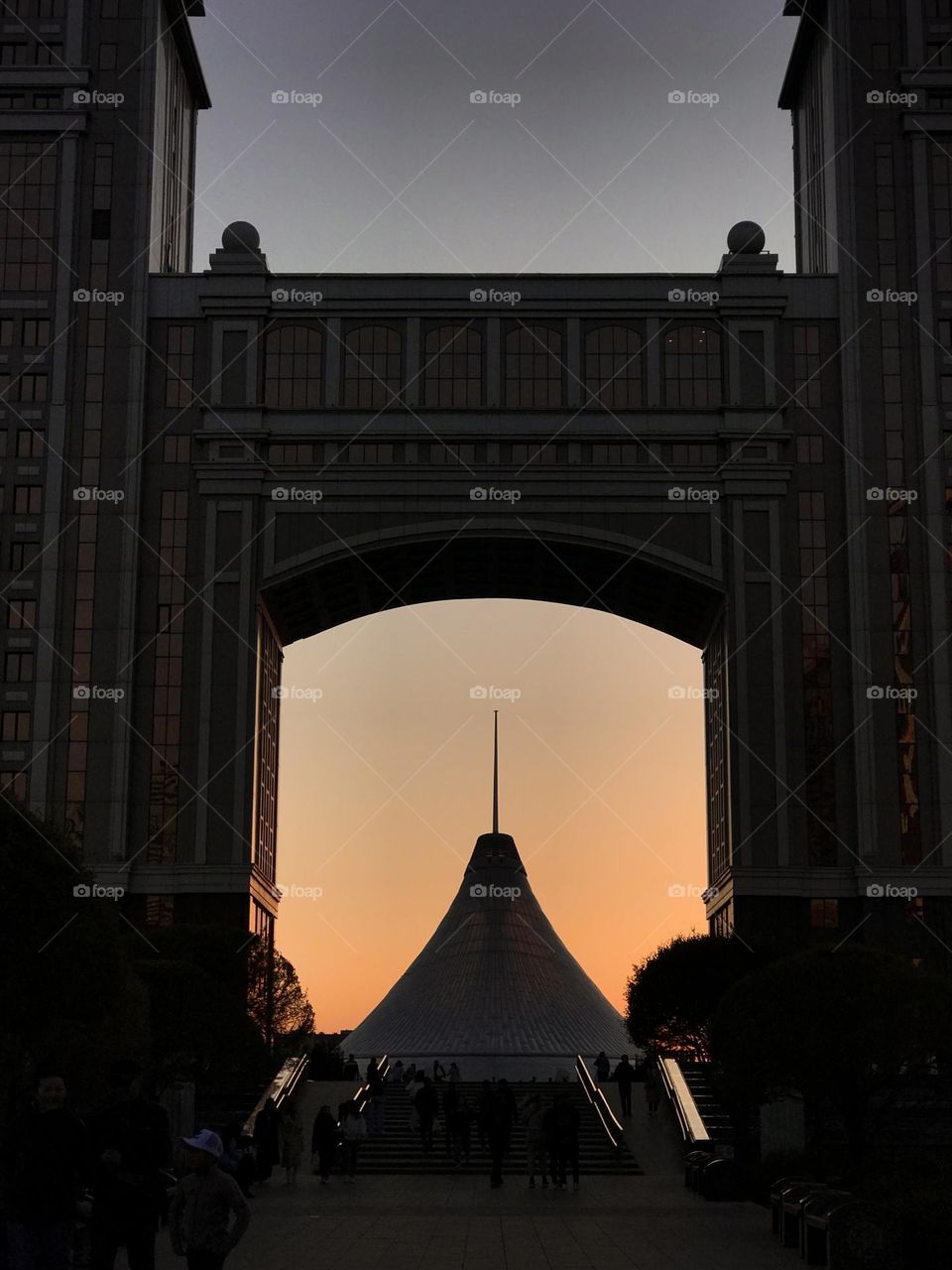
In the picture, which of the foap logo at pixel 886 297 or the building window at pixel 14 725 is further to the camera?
the foap logo at pixel 886 297

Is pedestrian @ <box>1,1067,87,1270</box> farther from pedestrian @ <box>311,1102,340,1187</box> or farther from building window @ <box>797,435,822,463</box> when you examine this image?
building window @ <box>797,435,822,463</box>

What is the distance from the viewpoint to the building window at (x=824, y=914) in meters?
66.6

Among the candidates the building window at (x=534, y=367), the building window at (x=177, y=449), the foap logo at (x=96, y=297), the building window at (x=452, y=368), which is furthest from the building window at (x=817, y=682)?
the foap logo at (x=96, y=297)

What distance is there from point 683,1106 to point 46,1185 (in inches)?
1290

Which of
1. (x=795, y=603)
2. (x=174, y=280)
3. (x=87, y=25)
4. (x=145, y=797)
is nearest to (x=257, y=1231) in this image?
(x=145, y=797)

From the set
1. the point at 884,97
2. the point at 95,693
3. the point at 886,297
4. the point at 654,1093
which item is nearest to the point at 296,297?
the point at 95,693

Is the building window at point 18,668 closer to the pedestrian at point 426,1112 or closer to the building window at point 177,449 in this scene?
the building window at point 177,449

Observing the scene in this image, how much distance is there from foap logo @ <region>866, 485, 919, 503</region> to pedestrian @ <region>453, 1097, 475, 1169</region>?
114ft

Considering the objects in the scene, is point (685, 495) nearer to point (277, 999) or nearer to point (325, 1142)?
point (277, 999)

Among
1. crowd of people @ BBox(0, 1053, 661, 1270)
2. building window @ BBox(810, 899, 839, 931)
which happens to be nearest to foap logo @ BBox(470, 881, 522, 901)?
building window @ BBox(810, 899, 839, 931)

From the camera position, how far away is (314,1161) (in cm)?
4459

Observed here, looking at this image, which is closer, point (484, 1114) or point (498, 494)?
point (484, 1114)

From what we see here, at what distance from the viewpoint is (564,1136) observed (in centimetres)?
3659

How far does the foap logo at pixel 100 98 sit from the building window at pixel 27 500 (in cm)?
1618
